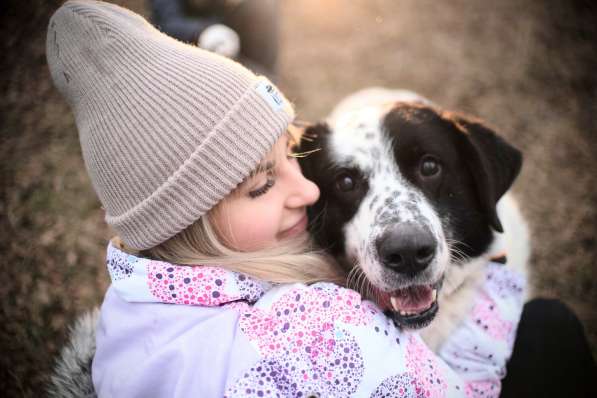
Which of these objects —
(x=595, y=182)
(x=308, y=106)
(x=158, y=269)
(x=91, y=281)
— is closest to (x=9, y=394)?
(x=91, y=281)

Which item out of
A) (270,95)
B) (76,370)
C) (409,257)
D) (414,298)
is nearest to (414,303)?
(414,298)

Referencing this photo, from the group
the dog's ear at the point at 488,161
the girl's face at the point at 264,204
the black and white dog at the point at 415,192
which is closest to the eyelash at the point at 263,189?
the girl's face at the point at 264,204

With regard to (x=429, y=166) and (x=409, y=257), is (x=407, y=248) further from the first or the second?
(x=429, y=166)

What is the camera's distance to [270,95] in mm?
1613

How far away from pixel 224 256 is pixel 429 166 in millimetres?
1022

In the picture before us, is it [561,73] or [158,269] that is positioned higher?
[158,269]

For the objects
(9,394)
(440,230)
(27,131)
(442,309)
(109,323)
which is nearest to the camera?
(109,323)

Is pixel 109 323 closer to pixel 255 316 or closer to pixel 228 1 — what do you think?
pixel 255 316

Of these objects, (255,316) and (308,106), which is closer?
(255,316)

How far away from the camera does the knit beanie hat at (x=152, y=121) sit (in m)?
1.43

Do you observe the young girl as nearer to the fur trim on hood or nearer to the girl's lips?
the girl's lips

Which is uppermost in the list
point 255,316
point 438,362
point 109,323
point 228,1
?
point 228,1

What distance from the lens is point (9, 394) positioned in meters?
2.69

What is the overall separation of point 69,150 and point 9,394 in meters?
1.69
